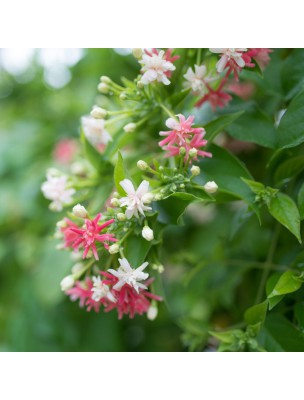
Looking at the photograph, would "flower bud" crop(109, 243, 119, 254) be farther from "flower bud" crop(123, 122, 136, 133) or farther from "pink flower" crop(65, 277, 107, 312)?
"flower bud" crop(123, 122, 136, 133)

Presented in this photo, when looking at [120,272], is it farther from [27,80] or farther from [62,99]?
[27,80]

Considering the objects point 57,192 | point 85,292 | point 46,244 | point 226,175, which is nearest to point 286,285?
point 226,175

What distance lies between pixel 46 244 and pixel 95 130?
0.68 meters

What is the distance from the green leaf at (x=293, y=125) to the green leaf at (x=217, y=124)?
0.06 meters

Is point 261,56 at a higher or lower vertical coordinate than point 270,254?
higher

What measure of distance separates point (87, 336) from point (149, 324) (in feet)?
0.61

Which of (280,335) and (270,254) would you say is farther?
(270,254)

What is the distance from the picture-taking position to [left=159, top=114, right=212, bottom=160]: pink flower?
0.60 metres

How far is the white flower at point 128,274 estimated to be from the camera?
570 mm

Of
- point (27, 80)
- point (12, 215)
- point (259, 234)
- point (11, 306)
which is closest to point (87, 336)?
point (11, 306)

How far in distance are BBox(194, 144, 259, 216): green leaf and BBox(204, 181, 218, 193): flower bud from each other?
33mm

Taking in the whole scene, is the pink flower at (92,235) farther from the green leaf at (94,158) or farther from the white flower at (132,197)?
the green leaf at (94,158)

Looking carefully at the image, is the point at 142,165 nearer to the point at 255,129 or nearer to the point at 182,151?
the point at 182,151

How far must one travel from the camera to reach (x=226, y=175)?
65 cm
